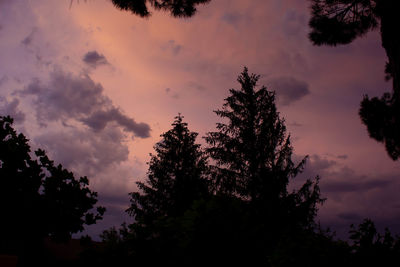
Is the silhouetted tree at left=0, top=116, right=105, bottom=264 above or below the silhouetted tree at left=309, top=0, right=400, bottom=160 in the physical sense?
below

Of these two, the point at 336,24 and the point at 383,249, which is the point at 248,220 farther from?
the point at 336,24

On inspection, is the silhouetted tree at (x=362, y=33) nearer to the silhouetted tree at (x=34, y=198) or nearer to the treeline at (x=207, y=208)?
the treeline at (x=207, y=208)

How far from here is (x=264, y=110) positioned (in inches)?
771

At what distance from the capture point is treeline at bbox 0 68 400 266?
3398mm

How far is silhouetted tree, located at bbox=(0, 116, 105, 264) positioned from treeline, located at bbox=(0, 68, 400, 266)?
0.04 m

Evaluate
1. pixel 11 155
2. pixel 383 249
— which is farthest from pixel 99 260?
pixel 11 155

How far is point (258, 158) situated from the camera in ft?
59.1

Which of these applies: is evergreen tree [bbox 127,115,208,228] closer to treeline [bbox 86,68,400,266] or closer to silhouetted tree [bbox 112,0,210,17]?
treeline [bbox 86,68,400,266]

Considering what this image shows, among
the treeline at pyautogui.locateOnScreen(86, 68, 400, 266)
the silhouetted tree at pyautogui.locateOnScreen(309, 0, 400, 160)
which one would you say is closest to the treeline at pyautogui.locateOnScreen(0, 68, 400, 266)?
the treeline at pyautogui.locateOnScreen(86, 68, 400, 266)

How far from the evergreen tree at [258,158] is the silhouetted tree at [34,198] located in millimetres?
8082

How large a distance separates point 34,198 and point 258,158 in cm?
1171

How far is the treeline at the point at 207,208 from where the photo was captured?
11.1 feet

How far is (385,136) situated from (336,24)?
380 cm

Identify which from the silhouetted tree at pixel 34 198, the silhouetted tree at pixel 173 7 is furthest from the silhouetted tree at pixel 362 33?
the silhouetted tree at pixel 34 198
